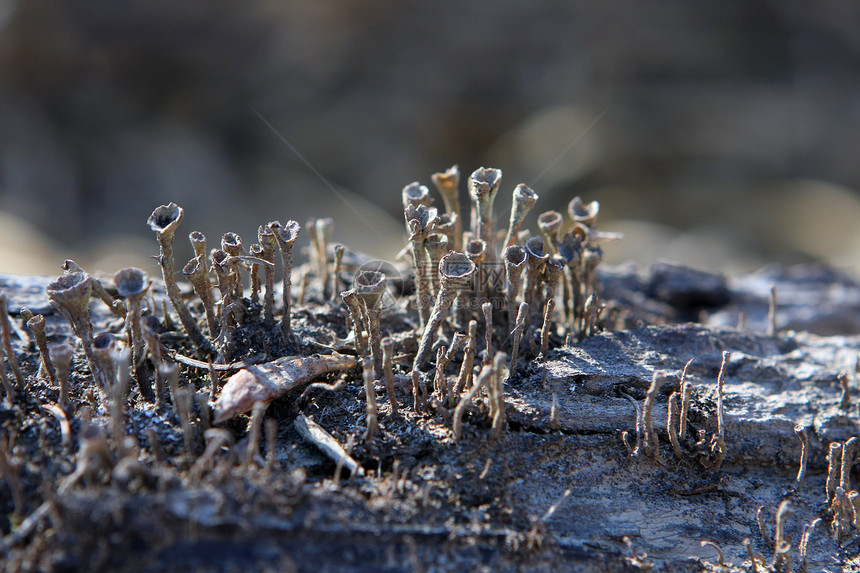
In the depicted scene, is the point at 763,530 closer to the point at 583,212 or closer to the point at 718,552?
the point at 718,552

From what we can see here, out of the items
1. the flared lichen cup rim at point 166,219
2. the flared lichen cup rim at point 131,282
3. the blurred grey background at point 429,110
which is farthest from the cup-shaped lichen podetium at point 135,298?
the blurred grey background at point 429,110

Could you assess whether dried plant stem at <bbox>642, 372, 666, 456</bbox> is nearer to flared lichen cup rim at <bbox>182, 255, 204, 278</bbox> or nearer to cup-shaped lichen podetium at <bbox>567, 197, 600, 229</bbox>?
cup-shaped lichen podetium at <bbox>567, 197, 600, 229</bbox>

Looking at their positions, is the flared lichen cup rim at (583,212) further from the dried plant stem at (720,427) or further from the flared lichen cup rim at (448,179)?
Answer: the dried plant stem at (720,427)

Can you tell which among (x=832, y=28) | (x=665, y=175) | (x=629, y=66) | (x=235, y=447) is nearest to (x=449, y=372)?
(x=235, y=447)

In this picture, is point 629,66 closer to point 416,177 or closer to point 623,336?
point 416,177

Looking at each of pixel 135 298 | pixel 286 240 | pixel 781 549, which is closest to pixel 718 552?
pixel 781 549
